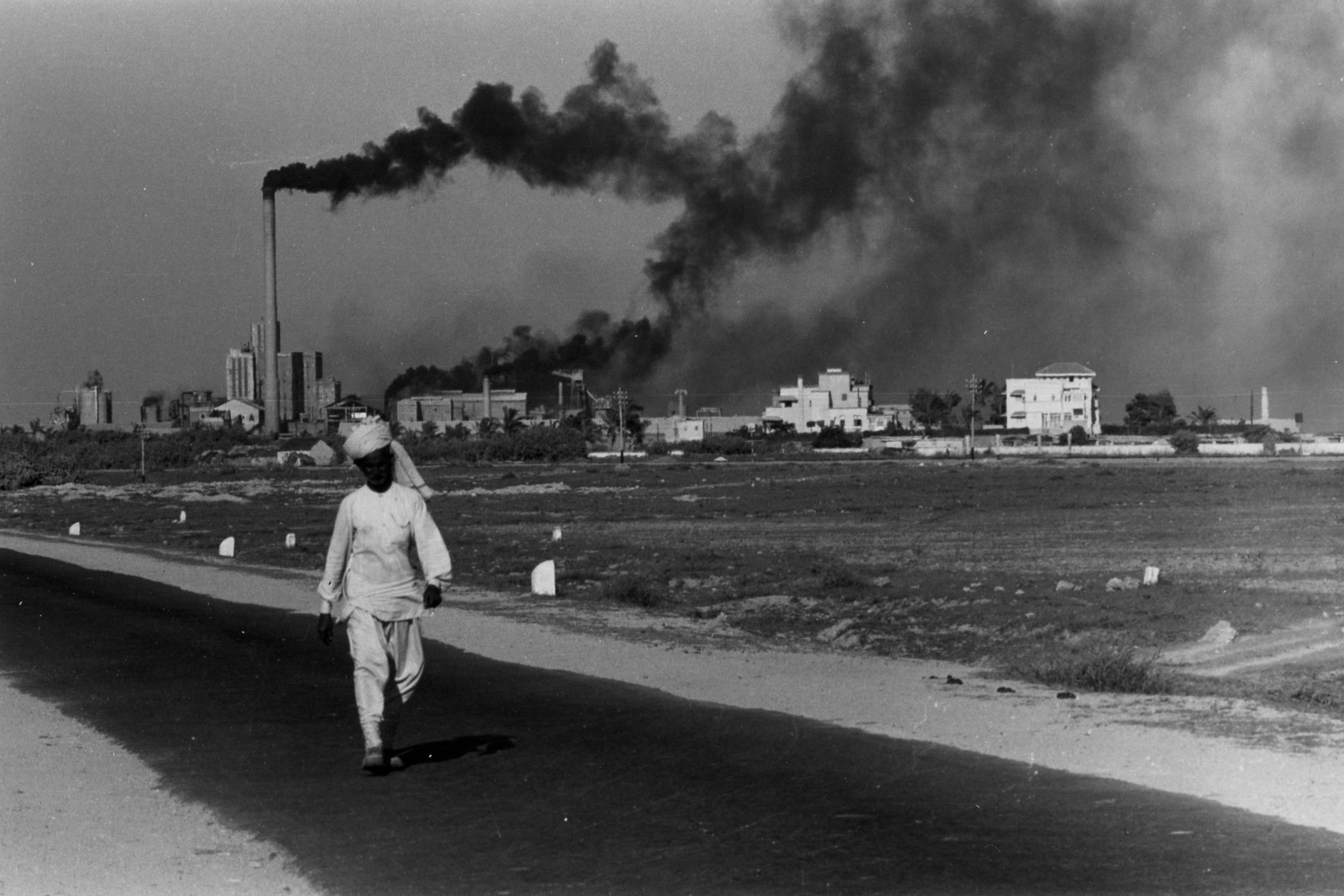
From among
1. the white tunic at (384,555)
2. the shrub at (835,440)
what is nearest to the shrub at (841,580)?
the white tunic at (384,555)

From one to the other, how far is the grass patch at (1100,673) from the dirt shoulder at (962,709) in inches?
14.4

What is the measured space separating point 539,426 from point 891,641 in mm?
132405

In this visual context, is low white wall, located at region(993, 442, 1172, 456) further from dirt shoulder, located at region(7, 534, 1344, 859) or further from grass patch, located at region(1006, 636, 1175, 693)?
grass patch, located at region(1006, 636, 1175, 693)

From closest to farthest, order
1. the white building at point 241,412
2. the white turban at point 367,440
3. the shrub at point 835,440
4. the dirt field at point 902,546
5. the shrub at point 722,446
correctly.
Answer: the white turban at point 367,440 → the dirt field at point 902,546 → the shrub at point 722,446 → the shrub at point 835,440 → the white building at point 241,412

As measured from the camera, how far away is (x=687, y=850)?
25.9 ft

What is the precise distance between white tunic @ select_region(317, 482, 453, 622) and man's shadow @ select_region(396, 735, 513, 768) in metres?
1.03

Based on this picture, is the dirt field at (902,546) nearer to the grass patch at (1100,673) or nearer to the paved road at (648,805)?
the grass patch at (1100,673)

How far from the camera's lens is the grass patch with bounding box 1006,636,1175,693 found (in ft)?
43.9

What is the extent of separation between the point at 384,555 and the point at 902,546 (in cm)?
2965

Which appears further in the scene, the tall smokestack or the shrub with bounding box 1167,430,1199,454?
the shrub with bounding box 1167,430,1199,454

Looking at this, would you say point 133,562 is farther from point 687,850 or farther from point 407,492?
point 687,850

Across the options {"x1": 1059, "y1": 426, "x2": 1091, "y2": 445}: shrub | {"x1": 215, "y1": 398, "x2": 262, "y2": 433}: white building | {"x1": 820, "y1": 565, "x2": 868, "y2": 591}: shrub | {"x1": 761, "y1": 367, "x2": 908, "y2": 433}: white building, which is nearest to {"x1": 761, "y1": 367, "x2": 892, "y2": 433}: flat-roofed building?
{"x1": 761, "y1": 367, "x2": 908, "y2": 433}: white building

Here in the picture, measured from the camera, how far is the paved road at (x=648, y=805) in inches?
292

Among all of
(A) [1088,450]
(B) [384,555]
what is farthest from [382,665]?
(A) [1088,450]
